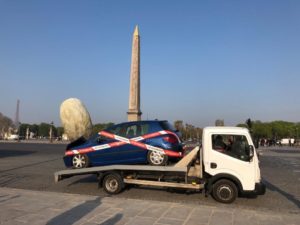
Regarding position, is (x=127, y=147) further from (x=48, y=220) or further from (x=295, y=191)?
(x=295, y=191)

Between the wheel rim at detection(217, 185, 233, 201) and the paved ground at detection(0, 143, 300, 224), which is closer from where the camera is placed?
the paved ground at detection(0, 143, 300, 224)

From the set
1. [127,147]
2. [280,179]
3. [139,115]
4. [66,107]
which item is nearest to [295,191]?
[280,179]

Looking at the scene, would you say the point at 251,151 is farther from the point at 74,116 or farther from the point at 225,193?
the point at 74,116

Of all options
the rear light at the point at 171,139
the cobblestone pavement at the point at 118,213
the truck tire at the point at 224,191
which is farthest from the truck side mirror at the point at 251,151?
the rear light at the point at 171,139

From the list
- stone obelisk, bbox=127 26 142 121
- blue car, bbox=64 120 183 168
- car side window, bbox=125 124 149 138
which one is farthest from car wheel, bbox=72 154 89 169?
stone obelisk, bbox=127 26 142 121

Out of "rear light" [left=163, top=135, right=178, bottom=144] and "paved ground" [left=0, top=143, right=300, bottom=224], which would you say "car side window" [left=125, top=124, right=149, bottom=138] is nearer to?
"rear light" [left=163, top=135, right=178, bottom=144]

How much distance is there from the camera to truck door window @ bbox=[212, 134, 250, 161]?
936 centimetres

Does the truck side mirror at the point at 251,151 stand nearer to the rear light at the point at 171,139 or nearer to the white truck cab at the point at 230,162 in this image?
the white truck cab at the point at 230,162

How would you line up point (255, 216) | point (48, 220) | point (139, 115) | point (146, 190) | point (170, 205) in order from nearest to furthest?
point (48, 220) → point (255, 216) → point (170, 205) → point (146, 190) → point (139, 115)

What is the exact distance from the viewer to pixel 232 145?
9.51m

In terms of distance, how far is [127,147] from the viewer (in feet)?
34.1

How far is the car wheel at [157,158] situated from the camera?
10039 millimetres

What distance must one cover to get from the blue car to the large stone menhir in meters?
31.5

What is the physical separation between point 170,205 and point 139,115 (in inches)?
902
